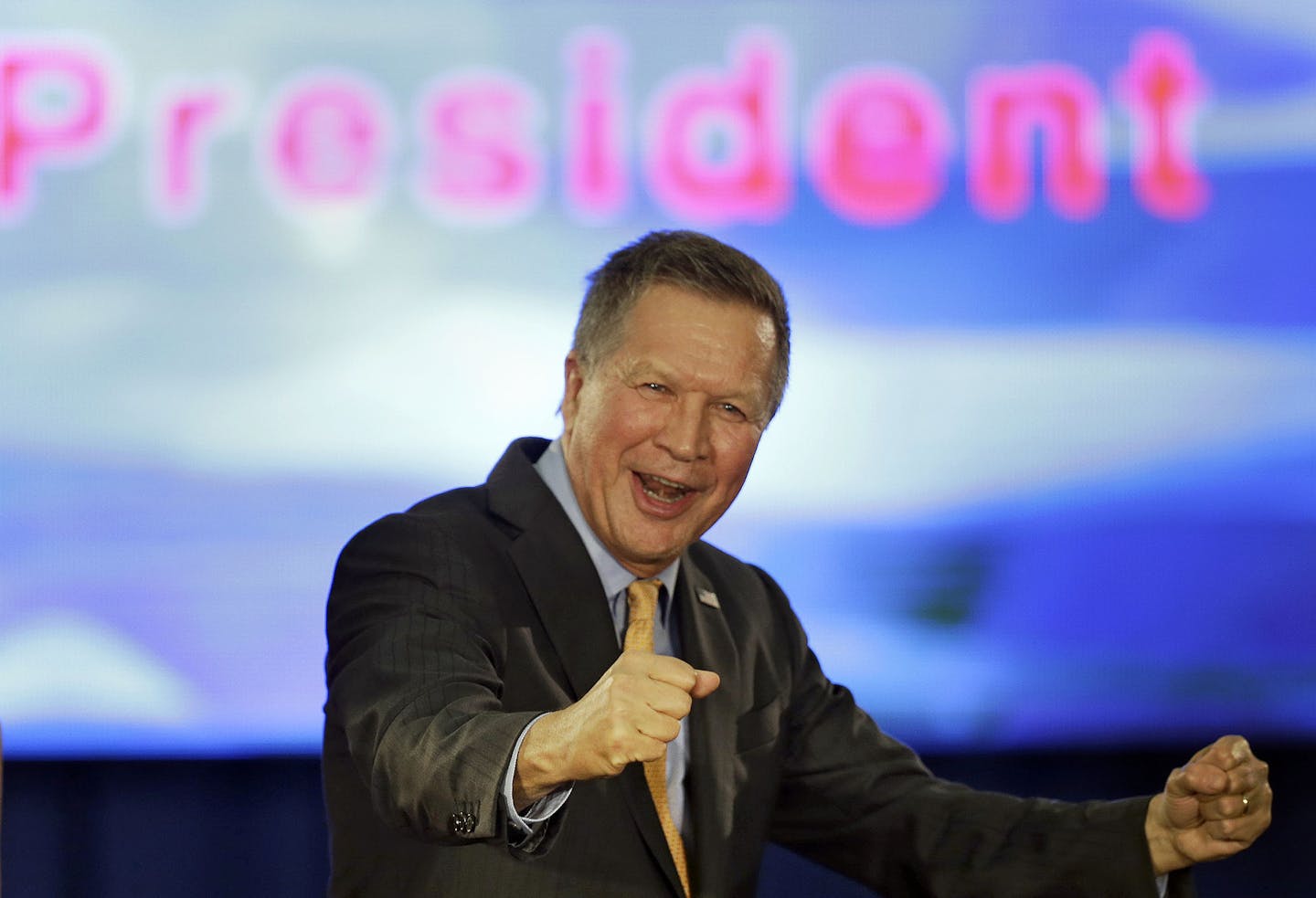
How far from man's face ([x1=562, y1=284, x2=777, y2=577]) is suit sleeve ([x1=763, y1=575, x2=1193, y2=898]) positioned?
0.41 metres

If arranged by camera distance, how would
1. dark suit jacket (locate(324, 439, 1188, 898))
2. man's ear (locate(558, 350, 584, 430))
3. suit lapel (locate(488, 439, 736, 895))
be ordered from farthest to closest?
man's ear (locate(558, 350, 584, 430)) < suit lapel (locate(488, 439, 736, 895)) < dark suit jacket (locate(324, 439, 1188, 898))

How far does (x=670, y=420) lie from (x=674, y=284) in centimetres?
18

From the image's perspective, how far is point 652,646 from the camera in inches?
87.2

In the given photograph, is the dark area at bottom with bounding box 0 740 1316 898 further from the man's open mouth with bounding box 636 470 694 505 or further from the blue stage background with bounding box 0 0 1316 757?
the man's open mouth with bounding box 636 470 694 505

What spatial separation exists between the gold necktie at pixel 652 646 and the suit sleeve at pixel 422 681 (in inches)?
9.4

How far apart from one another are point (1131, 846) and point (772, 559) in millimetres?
1381

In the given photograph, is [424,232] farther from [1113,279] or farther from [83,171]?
[1113,279]

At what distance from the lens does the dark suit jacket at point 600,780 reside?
5.80ft

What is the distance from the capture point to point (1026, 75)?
354cm

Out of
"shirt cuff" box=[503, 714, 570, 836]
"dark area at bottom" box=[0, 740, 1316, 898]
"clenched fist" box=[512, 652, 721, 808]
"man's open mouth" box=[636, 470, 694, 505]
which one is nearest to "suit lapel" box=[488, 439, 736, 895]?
"man's open mouth" box=[636, 470, 694, 505]

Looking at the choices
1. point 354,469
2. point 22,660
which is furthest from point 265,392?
point 22,660

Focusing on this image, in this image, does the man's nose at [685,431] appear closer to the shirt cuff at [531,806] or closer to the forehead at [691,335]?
the forehead at [691,335]

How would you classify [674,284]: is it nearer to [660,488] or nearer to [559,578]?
[660,488]

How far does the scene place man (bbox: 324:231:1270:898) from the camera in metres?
1.96
